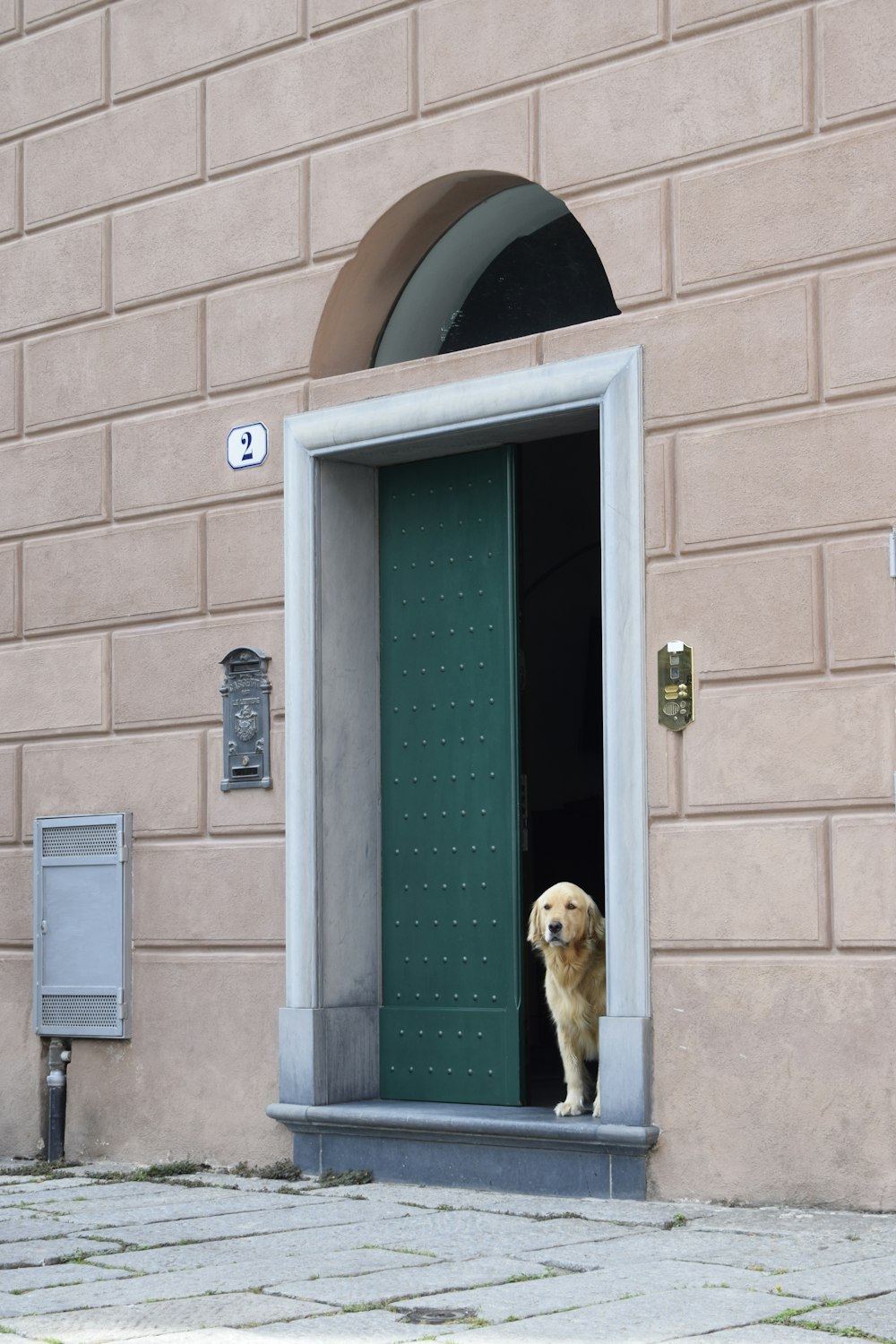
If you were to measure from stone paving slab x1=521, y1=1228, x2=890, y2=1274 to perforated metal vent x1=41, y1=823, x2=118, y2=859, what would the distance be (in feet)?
11.7

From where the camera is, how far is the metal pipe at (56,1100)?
Answer: 9078mm

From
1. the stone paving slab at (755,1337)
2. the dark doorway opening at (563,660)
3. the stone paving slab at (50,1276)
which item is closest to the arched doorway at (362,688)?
the stone paving slab at (50,1276)

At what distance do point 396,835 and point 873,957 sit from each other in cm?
250

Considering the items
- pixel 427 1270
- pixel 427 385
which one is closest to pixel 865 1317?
pixel 427 1270

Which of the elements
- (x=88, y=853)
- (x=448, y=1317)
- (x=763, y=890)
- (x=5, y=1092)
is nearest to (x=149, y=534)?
(x=88, y=853)

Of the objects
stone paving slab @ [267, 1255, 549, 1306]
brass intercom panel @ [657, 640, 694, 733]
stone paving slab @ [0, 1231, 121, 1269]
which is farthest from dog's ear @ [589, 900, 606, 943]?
stone paving slab @ [0, 1231, 121, 1269]

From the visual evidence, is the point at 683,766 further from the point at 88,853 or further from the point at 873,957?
the point at 88,853

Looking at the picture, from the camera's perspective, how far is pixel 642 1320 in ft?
16.4

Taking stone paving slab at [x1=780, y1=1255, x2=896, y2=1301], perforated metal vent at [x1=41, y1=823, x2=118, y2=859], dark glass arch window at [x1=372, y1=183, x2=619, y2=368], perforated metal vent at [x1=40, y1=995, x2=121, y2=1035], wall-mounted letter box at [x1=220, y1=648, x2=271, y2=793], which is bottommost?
stone paving slab at [x1=780, y1=1255, x2=896, y2=1301]

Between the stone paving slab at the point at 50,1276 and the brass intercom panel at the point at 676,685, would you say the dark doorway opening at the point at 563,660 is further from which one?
the stone paving slab at the point at 50,1276

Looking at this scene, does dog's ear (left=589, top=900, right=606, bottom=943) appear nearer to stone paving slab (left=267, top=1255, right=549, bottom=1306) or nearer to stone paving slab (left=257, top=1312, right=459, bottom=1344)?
stone paving slab (left=267, top=1255, right=549, bottom=1306)

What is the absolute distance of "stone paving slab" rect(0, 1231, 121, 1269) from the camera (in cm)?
618

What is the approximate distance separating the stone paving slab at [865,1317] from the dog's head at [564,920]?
258cm

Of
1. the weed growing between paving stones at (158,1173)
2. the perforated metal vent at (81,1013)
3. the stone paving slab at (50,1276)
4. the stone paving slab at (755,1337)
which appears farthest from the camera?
the perforated metal vent at (81,1013)
